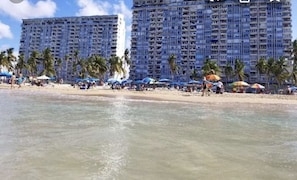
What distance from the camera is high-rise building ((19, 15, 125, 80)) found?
499ft

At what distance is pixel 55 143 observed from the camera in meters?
6.12

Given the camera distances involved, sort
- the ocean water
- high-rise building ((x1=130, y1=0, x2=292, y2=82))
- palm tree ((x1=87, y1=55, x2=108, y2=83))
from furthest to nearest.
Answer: high-rise building ((x1=130, y1=0, x2=292, y2=82)), palm tree ((x1=87, y1=55, x2=108, y2=83)), the ocean water

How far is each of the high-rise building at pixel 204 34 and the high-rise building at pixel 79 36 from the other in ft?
95.6

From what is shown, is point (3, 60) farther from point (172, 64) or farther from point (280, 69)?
point (280, 69)

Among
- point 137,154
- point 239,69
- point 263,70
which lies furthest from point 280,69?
point 137,154

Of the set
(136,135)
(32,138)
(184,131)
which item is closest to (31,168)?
(32,138)

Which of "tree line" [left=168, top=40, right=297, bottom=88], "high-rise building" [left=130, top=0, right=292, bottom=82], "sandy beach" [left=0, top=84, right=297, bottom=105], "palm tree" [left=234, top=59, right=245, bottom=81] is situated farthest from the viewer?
"high-rise building" [left=130, top=0, right=292, bottom=82]

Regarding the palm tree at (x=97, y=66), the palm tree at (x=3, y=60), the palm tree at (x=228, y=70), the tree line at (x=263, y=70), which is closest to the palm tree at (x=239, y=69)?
the tree line at (x=263, y=70)

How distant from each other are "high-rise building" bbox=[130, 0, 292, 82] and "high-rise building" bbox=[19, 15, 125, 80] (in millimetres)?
29129

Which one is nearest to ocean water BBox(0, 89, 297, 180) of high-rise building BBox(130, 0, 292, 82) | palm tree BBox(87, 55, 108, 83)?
palm tree BBox(87, 55, 108, 83)

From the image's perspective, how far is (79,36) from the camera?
152m

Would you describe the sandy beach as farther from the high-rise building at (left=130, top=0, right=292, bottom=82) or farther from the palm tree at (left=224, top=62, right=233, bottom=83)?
the high-rise building at (left=130, top=0, right=292, bottom=82)

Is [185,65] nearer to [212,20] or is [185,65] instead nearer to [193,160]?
[212,20]

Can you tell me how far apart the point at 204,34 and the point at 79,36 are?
68.5 m
